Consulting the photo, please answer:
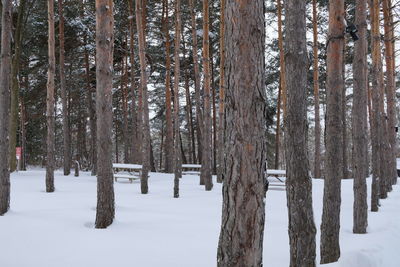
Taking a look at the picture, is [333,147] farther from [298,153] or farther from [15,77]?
[15,77]

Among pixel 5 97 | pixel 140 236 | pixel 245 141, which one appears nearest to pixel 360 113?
pixel 140 236

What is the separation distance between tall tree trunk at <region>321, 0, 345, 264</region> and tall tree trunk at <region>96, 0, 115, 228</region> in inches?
137

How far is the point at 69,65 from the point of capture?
64.9ft

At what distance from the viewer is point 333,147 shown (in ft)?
15.7

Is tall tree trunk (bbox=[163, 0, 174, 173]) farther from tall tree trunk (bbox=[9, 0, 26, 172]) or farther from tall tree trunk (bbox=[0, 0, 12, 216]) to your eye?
tall tree trunk (bbox=[0, 0, 12, 216])

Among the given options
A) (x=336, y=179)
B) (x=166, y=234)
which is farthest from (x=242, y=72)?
(x=166, y=234)

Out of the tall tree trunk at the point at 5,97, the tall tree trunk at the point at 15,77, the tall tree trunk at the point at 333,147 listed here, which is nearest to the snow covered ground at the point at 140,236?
the tall tree trunk at the point at 333,147

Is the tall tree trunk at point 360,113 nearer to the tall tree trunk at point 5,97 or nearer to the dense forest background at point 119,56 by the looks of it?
the tall tree trunk at point 5,97

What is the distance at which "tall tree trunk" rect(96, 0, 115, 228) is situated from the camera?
598 centimetres

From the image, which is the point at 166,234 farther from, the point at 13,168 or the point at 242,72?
the point at 13,168

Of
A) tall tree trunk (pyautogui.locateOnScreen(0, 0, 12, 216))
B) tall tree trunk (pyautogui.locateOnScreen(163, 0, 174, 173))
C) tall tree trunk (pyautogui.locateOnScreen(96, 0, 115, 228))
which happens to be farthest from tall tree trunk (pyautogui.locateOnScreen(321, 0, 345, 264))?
tall tree trunk (pyautogui.locateOnScreen(163, 0, 174, 173))

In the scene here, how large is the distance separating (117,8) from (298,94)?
15912 mm

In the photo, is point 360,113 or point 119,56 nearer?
point 360,113

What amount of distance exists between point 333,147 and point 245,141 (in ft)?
8.94
